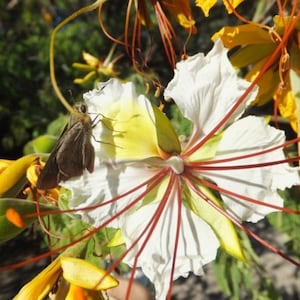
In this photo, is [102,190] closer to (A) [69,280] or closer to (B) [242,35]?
(A) [69,280]

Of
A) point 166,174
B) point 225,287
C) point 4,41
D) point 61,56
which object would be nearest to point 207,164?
point 166,174

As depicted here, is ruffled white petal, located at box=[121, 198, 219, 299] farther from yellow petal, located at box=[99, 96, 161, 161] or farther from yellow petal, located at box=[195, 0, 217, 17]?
yellow petal, located at box=[195, 0, 217, 17]

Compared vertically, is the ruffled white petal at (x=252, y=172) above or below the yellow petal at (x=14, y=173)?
below

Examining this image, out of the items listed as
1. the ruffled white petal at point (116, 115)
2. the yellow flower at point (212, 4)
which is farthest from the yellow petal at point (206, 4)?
the ruffled white petal at point (116, 115)

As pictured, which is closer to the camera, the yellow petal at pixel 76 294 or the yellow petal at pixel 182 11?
the yellow petal at pixel 76 294

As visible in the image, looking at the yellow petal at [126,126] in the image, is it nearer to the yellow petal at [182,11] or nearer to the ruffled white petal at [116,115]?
the ruffled white petal at [116,115]

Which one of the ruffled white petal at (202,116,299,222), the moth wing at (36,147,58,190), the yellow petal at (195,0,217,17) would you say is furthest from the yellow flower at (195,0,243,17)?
the moth wing at (36,147,58,190)
